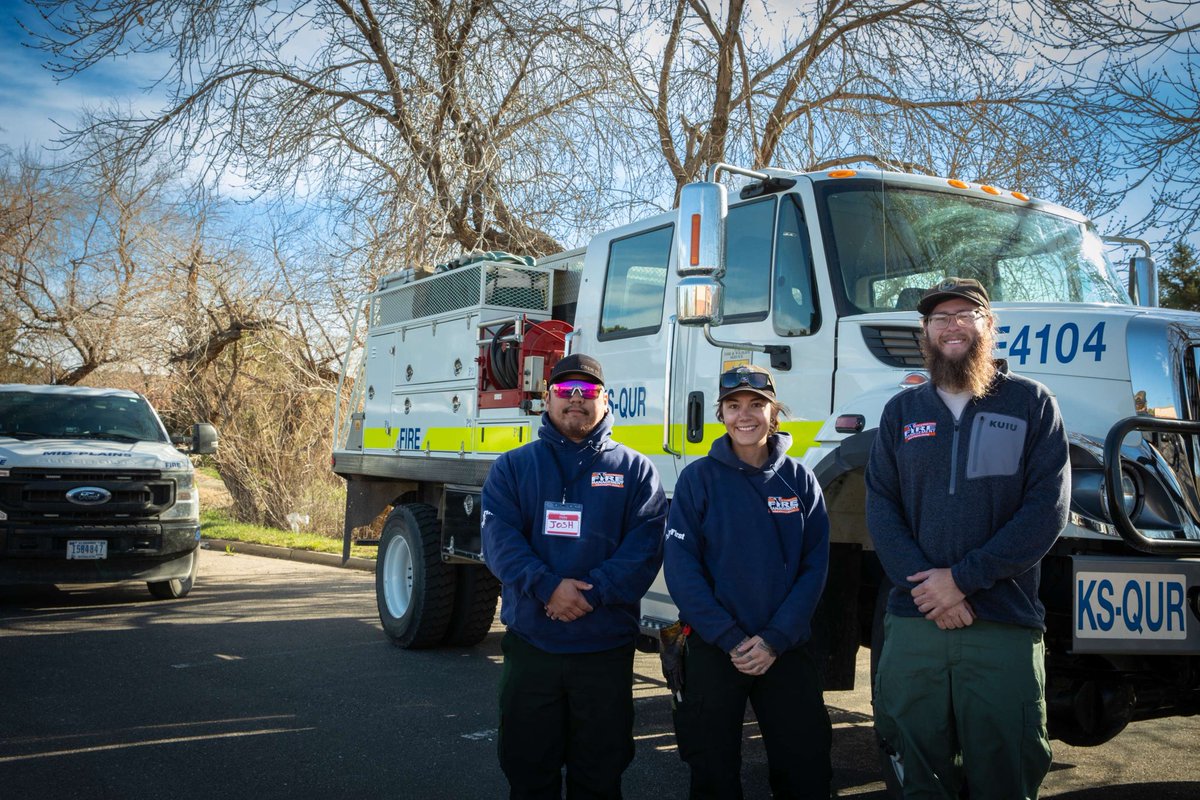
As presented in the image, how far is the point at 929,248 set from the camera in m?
5.05

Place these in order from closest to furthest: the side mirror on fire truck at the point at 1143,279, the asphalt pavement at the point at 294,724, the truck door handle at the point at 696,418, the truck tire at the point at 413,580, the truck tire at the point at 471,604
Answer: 1. the asphalt pavement at the point at 294,724
2. the truck door handle at the point at 696,418
3. the side mirror on fire truck at the point at 1143,279
4. the truck tire at the point at 413,580
5. the truck tire at the point at 471,604

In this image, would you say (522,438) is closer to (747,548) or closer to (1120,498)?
(747,548)

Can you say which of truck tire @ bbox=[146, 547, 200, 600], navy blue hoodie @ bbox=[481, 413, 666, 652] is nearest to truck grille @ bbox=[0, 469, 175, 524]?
truck tire @ bbox=[146, 547, 200, 600]

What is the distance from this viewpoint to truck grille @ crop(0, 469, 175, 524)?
30.1 feet

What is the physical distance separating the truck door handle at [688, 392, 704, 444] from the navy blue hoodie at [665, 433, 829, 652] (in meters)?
1.55

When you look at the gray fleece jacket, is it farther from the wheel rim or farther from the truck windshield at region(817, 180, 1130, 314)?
the wheel rim

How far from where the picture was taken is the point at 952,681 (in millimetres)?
3262

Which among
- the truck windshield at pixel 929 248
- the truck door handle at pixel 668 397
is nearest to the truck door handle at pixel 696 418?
the truck door handle at pixel 668 397

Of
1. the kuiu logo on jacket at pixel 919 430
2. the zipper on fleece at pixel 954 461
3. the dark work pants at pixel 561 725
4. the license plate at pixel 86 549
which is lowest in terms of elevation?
the dark work pants at pixel 561 725

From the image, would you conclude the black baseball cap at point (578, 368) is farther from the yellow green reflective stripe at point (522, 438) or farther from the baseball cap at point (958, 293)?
the baseball cap at point (958, 293)

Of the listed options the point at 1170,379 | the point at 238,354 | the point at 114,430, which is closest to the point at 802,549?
the point at 1170,379

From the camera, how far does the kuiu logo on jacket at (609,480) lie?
12.9ft

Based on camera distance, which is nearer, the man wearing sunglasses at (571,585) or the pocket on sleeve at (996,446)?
the pocket on sleeve at (996,446)

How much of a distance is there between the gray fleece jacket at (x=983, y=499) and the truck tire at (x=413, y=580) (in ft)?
16.2
